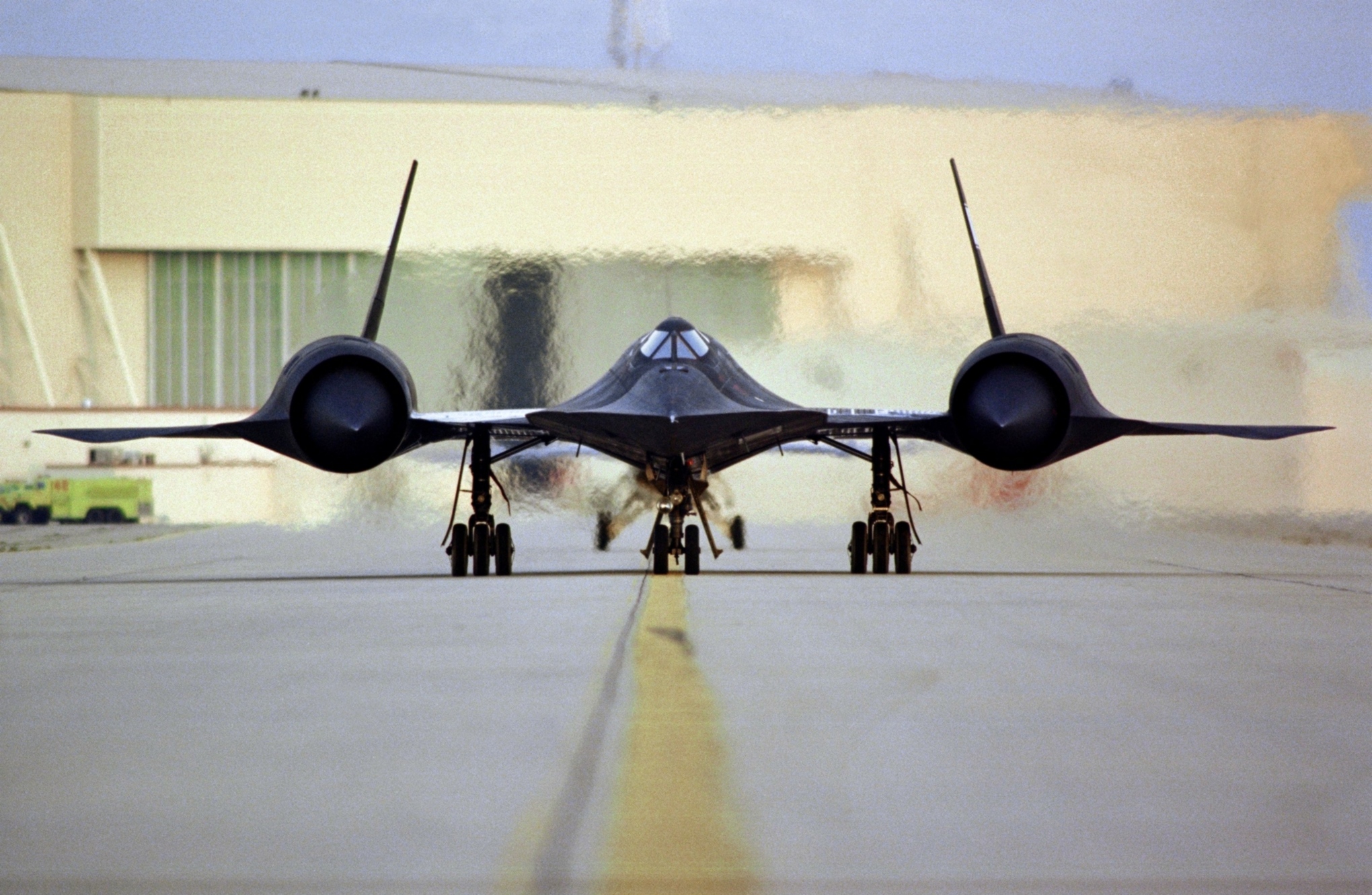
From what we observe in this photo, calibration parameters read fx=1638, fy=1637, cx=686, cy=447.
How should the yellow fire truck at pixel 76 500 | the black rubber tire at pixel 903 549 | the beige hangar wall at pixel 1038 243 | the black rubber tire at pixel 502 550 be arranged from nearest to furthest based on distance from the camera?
the black rubber tire at pixel 502 550
the black rubber tire at pixel 903 549
the beige hangar wall at pixel 1038 243
the yellow fire truck at pixel 76 500

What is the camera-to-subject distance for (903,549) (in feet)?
46.3

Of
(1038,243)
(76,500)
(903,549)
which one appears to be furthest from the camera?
(76,500)

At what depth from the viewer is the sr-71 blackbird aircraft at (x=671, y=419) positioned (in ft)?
41.2

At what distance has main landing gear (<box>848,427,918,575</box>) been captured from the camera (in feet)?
46.2

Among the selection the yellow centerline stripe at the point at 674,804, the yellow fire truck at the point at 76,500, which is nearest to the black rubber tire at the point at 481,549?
the yellow centerline stripe at the point at 674,804

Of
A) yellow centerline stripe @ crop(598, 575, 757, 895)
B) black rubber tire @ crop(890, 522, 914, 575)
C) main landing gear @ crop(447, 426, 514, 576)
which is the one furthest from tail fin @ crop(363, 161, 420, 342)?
yellow centerline stripe @ crop(598, 575, 757, 895)

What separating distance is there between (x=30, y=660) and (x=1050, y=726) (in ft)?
13.5

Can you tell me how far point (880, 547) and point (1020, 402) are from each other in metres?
2.15

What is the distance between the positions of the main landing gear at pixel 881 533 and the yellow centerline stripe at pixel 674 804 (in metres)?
8.35

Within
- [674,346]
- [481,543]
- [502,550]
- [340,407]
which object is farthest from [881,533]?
[340,407]

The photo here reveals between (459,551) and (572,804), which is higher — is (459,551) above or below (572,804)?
above

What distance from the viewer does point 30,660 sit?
258 inches

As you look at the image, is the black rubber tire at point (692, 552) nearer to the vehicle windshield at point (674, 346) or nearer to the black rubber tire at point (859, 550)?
the vehicle windshield at point (674, 346)

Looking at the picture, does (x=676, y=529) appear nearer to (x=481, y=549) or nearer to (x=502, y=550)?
(x=502, y=550)
